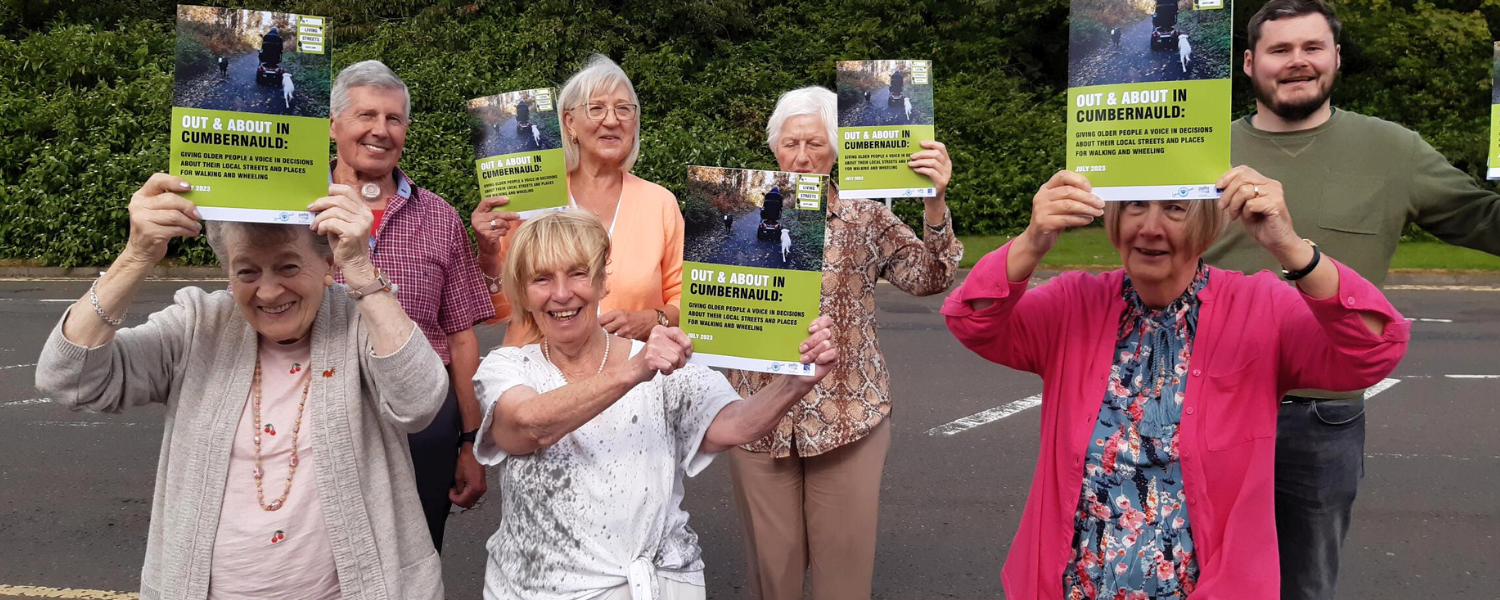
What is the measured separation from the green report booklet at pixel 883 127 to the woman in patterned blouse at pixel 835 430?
0.67ft

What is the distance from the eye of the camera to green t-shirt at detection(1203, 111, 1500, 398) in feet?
10.7

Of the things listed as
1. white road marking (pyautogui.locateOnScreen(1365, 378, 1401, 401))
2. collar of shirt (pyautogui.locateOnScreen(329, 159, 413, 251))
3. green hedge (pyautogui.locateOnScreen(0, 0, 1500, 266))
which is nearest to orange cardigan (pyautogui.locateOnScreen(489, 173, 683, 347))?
collar of shirt (pyautogui.locateOnScreen(329, 159, 413, 251))

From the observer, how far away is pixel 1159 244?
2.51 meters

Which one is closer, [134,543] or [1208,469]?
[1208,469]

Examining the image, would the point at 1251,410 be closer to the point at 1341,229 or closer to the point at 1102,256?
the point at 1341,229

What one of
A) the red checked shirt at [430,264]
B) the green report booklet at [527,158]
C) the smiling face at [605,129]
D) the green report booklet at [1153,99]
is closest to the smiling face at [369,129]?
the red checked shirt at [430,264]

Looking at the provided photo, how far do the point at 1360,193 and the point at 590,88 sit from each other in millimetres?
2298

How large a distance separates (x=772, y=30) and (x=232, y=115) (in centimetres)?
1892

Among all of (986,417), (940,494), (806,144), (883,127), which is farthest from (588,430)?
(986,417)

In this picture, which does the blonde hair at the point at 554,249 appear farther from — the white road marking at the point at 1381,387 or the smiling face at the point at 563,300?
the white road marking at the point at 1381,387

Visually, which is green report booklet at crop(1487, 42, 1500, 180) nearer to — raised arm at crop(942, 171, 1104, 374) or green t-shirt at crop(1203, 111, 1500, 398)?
green t-shirt at crop(1203, 111, 1500, 398)

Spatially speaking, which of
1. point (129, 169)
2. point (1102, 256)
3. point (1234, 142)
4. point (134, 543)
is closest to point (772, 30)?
point (1102, 256)

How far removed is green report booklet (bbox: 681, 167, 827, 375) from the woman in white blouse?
0.08 m

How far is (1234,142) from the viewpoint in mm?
3451
